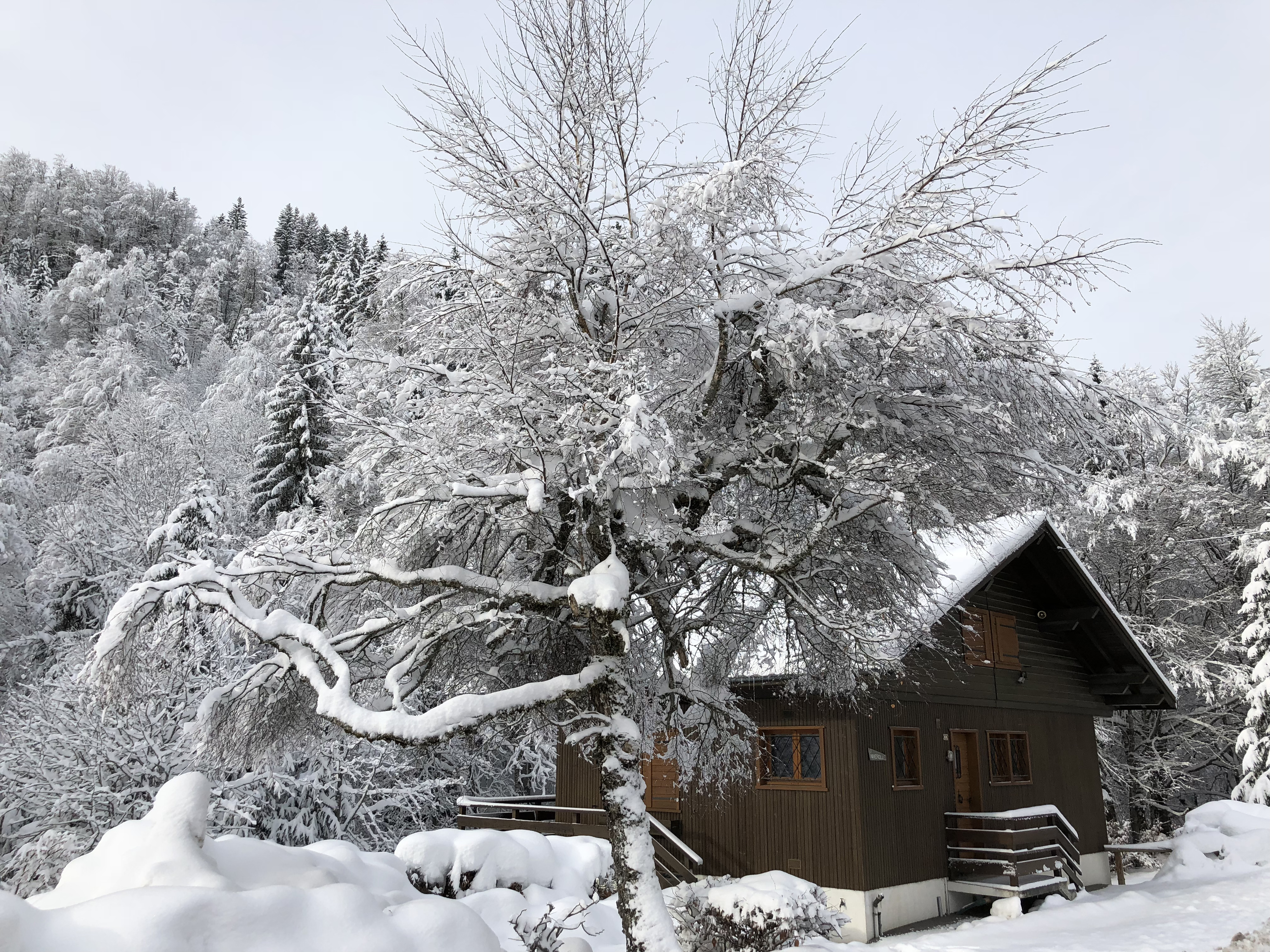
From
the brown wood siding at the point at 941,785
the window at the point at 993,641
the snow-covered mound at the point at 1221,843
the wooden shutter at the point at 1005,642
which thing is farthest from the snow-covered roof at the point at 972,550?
the snow-covered mound at the point at 1221,843

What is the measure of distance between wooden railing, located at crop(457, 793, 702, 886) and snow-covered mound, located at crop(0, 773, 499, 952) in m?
7.80

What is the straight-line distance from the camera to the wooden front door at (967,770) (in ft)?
50.3

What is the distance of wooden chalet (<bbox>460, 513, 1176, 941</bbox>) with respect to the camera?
42.2ft

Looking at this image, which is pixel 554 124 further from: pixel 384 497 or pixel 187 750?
pixel 187 750

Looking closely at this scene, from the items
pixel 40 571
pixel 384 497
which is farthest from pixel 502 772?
pixel 384 497

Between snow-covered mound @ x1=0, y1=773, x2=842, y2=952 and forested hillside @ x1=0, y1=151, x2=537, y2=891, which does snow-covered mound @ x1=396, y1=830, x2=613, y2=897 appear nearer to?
forested hillside @ x1=0, y1=151, x2=537, y2=891

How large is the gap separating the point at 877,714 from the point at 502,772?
15.0 metres

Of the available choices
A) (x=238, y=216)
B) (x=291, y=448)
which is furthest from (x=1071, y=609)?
(x=238, y=216)

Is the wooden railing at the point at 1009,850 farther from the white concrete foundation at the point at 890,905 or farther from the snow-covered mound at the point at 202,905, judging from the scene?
the snow-covered mound at the point at 202,905

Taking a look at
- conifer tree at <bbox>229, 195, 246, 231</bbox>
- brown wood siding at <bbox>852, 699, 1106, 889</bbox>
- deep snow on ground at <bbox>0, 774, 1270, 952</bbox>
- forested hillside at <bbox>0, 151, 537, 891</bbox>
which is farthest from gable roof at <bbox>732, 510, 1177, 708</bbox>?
conifer tree at <bbox>229, 195, 246, 231</bbox>

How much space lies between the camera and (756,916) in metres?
9.41

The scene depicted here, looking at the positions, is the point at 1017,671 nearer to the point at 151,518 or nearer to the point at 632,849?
the point at 632,849

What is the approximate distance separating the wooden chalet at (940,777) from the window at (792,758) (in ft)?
0.08

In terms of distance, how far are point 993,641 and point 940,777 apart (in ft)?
10.1
